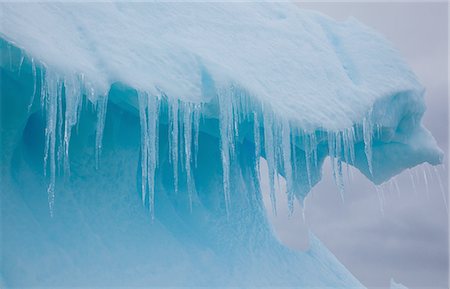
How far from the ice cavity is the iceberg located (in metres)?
0.02

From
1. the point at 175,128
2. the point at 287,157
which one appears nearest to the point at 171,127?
the point at 175,128

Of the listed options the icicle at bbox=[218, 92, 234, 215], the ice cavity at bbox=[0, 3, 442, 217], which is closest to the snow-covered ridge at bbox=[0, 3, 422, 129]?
the ice cavity at bbox=[0, 3, 442, 217]

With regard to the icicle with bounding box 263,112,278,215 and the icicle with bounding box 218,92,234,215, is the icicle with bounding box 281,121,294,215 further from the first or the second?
the icicle with bounding box 218,92,234,215

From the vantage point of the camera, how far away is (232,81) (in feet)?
15.6

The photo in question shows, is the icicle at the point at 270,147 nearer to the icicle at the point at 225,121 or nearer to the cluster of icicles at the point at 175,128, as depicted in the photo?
the cluster of icicles at the point at 175,128

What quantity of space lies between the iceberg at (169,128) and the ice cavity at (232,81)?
16 millimetres

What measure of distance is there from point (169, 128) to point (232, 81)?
26.2 inches

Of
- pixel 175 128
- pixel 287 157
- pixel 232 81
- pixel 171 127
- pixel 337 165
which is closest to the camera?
pixel 175 128

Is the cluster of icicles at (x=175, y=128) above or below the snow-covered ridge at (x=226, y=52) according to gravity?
below

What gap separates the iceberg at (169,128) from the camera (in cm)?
425

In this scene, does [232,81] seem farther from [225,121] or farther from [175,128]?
[175,128]

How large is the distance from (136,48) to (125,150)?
0.99m

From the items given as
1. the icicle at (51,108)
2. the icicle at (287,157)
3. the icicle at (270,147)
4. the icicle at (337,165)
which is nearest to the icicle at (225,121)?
the icicle at (270,147)

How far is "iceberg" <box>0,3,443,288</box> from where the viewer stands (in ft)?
14.0
